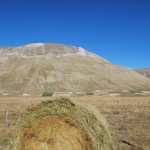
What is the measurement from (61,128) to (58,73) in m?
139

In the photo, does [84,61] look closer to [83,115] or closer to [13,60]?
[13,60]

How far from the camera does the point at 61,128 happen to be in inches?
391

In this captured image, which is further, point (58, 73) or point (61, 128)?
point (58, 73)

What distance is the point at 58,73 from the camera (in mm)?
148250

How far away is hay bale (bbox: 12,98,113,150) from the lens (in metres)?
9.55

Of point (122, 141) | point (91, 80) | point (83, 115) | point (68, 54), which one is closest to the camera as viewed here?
point (83, 115)

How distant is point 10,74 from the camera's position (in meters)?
148

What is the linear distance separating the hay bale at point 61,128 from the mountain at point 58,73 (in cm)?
11159

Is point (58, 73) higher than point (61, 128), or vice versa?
point (58, 73)

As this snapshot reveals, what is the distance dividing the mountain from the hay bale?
112 metres

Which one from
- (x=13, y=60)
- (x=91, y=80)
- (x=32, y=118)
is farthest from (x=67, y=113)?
(x=13, y=60)

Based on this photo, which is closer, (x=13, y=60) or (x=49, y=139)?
(x=49, y=139)

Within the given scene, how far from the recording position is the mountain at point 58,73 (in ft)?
442

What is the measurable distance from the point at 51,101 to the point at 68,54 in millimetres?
175137
